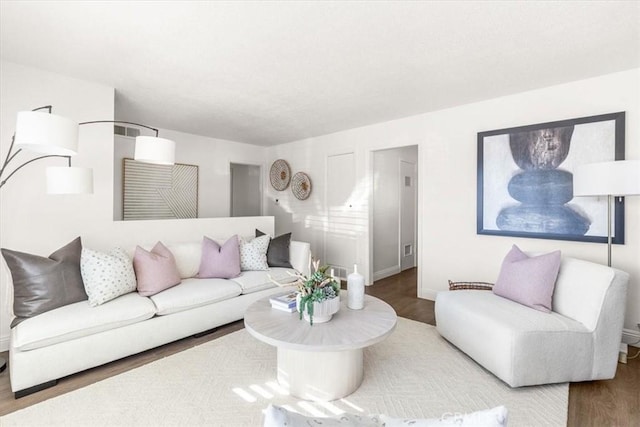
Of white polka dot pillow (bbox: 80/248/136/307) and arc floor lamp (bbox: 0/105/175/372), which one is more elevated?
arc floor lamp (bbox: 0/105/175/372)

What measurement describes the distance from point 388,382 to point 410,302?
1873 millimetres

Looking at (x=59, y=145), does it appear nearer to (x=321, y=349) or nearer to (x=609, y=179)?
(x=321, y=349)

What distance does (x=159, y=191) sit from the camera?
466 centimetres

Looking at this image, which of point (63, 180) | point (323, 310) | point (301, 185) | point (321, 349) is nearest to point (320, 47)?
point (323, 310)

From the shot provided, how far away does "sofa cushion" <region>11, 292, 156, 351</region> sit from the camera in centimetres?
200

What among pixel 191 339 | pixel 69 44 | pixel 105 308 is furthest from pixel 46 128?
pixel 191 339

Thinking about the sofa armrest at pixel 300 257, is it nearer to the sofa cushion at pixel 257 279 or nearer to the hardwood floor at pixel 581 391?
the sofa cushion at pixel 257 279

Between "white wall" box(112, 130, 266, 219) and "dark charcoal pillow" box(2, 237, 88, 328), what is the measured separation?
277 centimetres

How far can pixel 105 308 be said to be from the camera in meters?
2.31

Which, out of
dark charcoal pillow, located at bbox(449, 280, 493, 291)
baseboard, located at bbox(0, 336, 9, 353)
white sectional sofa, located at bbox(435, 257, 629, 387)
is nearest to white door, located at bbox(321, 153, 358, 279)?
dark charcoal pillow, located at bbox(449, 280, 493, 291)

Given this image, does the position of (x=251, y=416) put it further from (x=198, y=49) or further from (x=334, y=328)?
(x=198, y=49)

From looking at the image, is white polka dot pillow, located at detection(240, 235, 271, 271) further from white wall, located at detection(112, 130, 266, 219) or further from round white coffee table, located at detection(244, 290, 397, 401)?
white wall, located at detection(112, 130, 266, 219)

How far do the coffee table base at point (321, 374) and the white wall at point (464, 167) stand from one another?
2252 mm

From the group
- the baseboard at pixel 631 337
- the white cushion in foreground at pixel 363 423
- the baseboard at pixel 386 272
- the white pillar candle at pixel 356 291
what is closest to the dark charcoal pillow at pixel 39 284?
the white pillar candle at pixel 356 291
